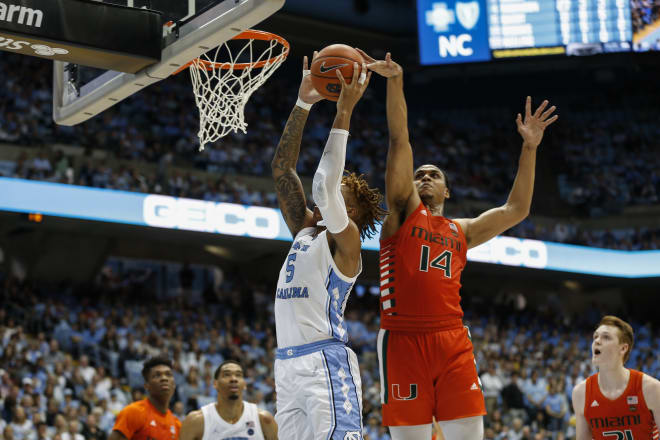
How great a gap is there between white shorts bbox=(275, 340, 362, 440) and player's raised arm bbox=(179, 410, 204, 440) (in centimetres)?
240

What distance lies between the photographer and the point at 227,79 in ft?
21.3

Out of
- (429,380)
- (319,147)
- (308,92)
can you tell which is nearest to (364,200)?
(308,92)

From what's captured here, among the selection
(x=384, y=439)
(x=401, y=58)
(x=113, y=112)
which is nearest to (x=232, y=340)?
(x=384, y=439)

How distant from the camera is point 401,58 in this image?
944 inches

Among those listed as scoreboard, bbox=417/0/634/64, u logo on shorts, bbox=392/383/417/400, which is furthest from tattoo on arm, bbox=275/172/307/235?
scoreboard, bbox=417/0/634/64

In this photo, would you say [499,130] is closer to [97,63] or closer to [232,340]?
[232,340]

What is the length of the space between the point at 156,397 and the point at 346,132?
3.32 metres

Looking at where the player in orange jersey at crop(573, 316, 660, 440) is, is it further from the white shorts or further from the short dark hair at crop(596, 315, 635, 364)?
the white shorts

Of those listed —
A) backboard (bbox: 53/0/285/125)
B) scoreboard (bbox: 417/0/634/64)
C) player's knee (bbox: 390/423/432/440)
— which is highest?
scoreboard (bbox: 417/0/634/64)

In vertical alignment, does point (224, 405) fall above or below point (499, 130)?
below

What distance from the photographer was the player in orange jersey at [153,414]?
648 cm

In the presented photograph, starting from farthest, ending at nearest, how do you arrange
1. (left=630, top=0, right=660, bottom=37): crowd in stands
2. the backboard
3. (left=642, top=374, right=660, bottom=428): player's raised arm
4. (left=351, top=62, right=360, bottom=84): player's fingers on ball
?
(left=630, top=0, right=660, bottom=37): crowd in stands, (left=642, top=374, right=660, bottom=428): player's raised arm, the backboard, (left=351, top=62, right=360, bottom=84): player's fingers on ball

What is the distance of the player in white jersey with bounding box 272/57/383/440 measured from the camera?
4035mm

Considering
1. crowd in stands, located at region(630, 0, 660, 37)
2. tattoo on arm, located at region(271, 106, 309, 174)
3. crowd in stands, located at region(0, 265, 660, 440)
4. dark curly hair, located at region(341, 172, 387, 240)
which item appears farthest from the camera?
crowd in stands, located at region(630, 0, 660, 37)
